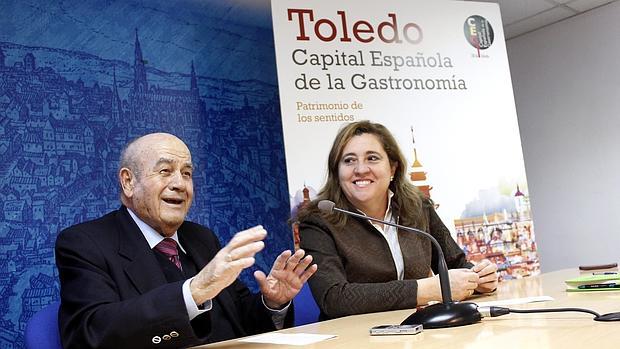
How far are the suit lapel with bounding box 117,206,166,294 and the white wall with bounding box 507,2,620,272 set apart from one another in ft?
14.3

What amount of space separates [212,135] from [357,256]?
2.13 meters

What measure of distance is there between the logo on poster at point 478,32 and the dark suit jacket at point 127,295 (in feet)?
8.41

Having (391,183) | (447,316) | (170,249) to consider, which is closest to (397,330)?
(447,316)

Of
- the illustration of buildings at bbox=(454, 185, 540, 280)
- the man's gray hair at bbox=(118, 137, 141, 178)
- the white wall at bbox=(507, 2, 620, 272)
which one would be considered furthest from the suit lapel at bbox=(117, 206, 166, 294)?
the white wall at bbox=(507, 2, 620, 272)

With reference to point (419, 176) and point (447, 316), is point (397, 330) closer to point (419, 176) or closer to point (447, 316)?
point (447, 316)

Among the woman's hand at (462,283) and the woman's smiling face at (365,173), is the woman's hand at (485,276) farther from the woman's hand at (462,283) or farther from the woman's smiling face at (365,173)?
the woman's smiling face at (365,173)

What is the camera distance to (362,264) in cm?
223

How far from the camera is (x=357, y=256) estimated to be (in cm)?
223

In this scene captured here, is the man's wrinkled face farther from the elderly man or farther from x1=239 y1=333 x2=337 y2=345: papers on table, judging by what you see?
x1=239 y1=333 x2=337 y2=345: papers on table

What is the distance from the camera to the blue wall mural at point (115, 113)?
10.8 feet

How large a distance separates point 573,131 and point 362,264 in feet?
12.2

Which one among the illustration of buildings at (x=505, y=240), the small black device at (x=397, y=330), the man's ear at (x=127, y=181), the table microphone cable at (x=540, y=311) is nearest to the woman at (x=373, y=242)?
the table microphone cable at (x=540, y=311)

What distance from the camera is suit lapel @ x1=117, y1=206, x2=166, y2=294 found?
67.1 inches

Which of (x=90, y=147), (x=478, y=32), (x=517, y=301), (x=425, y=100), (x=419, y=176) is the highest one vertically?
(x=478, y=32)
